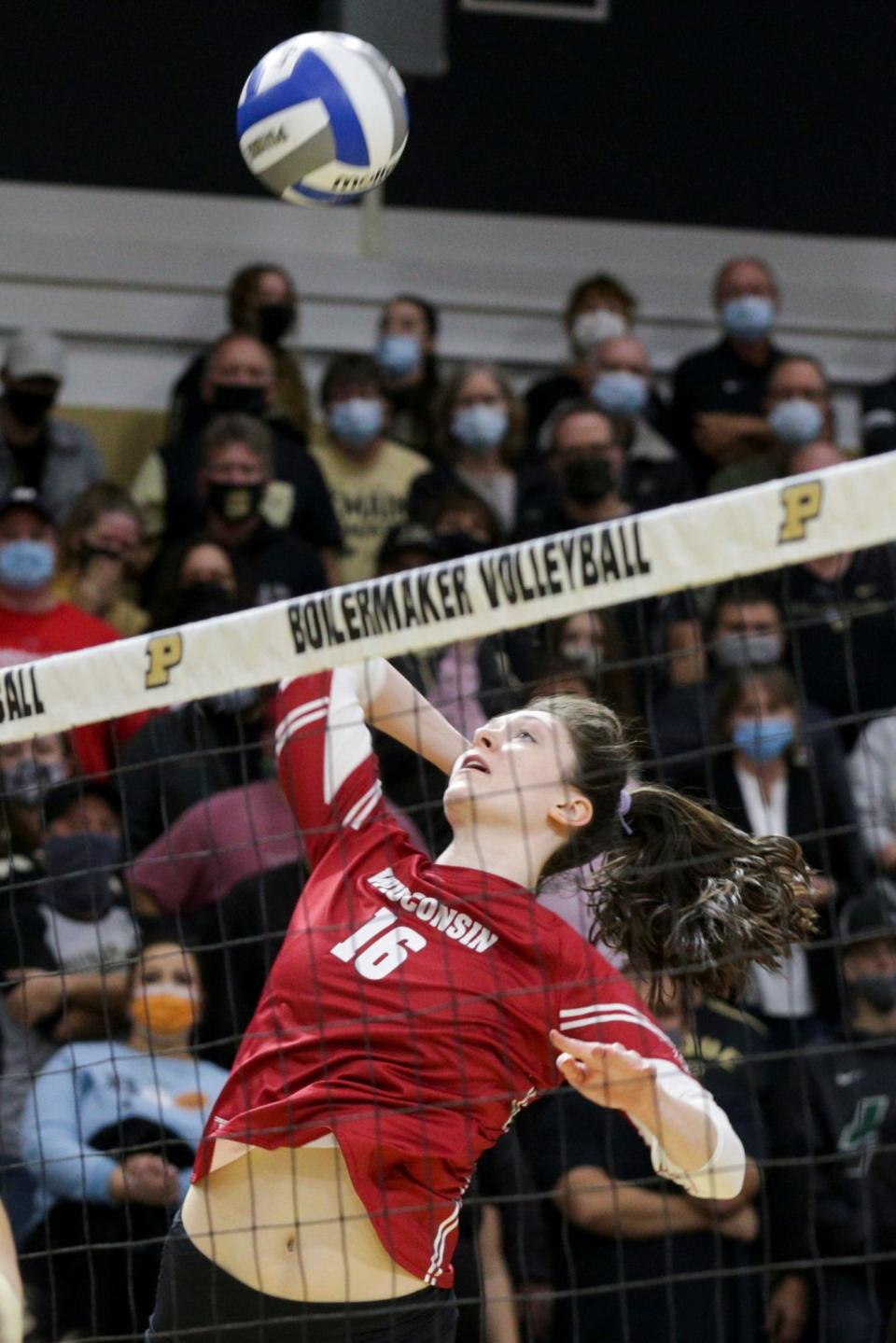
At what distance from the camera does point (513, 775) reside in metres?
4.23

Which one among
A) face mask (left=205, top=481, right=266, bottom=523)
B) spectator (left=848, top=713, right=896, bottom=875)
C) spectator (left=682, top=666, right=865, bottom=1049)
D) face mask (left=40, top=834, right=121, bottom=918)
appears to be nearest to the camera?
face mask (left=40, top=834, right=121, bottom=918)

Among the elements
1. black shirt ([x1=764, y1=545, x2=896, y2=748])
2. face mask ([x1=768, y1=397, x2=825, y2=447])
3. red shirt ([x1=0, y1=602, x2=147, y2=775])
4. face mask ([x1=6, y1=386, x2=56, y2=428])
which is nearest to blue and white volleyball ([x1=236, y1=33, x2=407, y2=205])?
red shirt ([x1=0, y1=602, x2=147, y2=775])

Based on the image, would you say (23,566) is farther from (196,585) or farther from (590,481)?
(590,481)

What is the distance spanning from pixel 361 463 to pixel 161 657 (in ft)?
17.8

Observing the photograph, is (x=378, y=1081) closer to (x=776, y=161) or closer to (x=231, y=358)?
(x=231, y=358)

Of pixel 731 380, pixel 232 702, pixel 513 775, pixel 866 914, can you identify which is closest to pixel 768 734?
pixel 866 914

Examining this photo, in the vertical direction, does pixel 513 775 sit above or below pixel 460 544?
below

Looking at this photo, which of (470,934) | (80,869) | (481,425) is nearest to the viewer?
(470,934)

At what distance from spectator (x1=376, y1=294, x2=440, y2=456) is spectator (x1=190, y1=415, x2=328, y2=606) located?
4.26 ft

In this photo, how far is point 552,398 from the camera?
10.4 meters

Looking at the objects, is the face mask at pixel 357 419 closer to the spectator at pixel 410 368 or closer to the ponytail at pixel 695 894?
the spectator at pixel 410 368

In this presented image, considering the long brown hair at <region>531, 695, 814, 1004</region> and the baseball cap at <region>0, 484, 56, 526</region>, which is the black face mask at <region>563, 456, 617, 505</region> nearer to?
the baseball cap at <region>0, 484, 56, 526</region>

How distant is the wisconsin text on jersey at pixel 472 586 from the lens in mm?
4148

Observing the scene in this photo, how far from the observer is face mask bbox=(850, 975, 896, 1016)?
6.88 metres
